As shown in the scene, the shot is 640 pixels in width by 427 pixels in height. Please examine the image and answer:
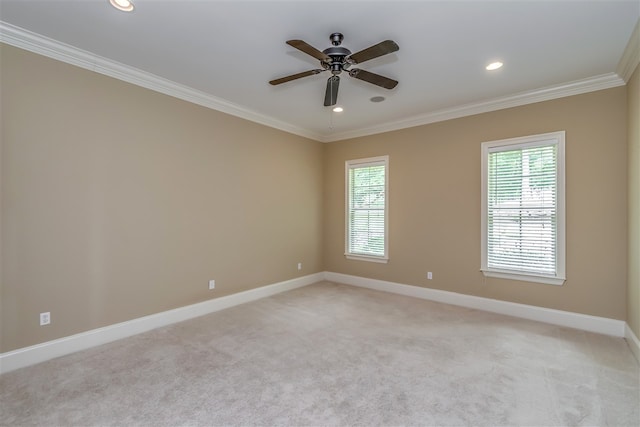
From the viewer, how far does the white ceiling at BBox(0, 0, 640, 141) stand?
234cm

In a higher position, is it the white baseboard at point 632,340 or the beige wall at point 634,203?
the beige wall at point 634,203

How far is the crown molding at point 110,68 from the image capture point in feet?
8.65

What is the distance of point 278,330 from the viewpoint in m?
3.60

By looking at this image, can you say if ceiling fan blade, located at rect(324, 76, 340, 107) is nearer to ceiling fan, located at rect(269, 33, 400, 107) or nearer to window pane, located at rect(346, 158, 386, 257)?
ceiling fan, located at rect(269, 33, 400, 107)

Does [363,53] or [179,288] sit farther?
[179,288]

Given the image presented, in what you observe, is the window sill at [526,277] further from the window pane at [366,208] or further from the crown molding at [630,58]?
the crown molding at [630,58]

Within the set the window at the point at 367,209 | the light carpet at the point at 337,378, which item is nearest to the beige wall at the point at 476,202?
the window at the point at 367,209

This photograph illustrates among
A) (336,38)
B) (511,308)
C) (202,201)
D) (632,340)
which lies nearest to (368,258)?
(511,308)

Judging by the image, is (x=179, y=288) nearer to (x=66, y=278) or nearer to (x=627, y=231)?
(x=66, y=278)

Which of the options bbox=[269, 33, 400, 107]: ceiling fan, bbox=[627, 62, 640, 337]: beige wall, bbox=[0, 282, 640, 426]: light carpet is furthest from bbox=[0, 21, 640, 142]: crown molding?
bbox=[0, 282, 640, 426]: light carpet

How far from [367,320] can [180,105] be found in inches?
144

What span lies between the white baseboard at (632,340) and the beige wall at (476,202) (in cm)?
20

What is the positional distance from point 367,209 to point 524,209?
96.4 inches

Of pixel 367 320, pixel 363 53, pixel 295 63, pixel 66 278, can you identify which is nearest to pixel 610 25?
pixel 363 53
